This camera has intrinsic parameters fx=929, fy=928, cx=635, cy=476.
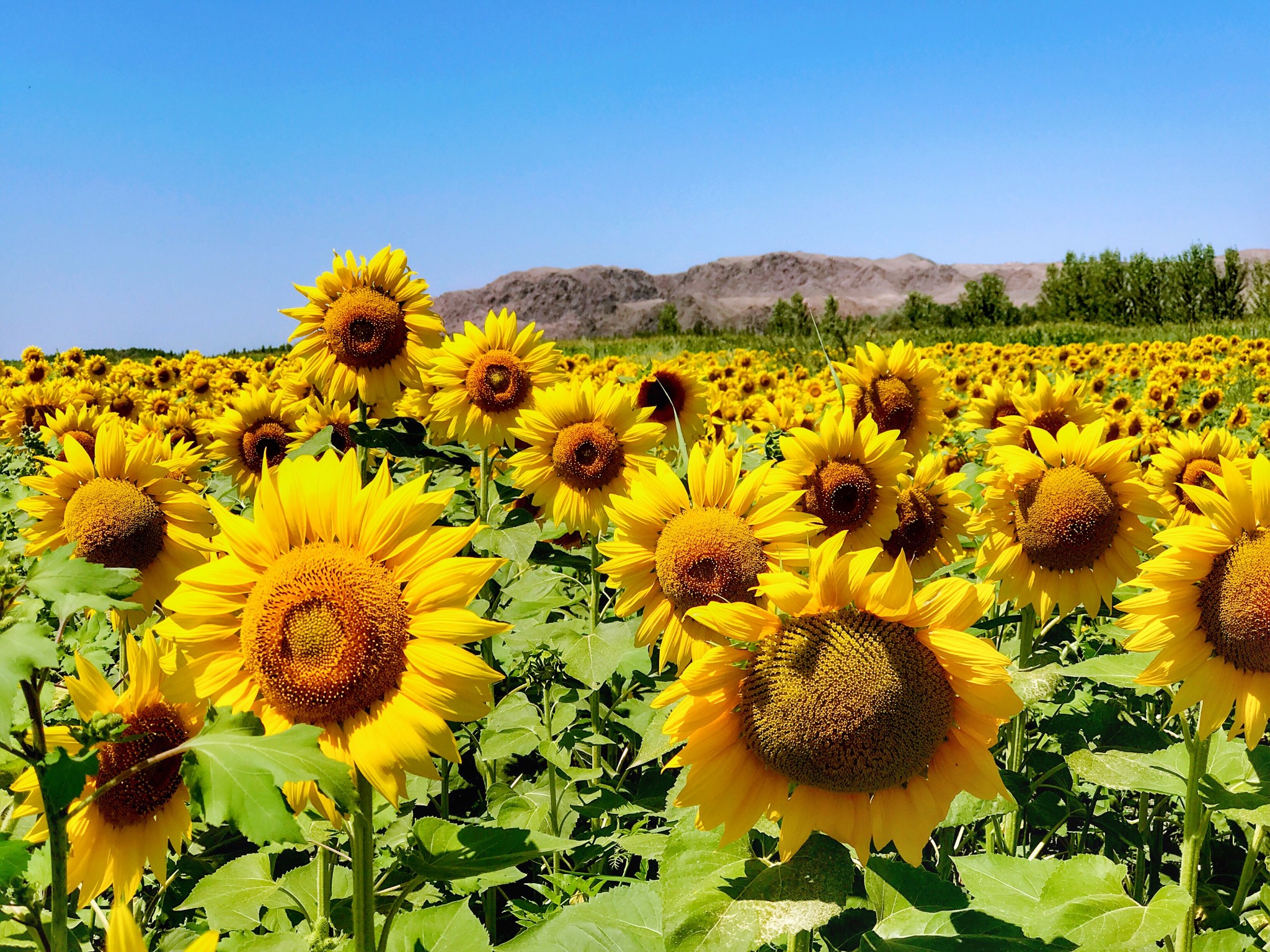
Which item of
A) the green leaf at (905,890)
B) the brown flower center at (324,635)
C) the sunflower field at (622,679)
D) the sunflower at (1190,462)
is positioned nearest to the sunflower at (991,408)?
the sunflower field at (622,679)

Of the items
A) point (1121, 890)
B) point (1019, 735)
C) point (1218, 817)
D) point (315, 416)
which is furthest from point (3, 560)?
point (315, 416)

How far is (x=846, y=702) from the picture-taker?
50.6 inches

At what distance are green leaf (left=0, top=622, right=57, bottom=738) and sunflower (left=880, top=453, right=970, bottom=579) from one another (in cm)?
269

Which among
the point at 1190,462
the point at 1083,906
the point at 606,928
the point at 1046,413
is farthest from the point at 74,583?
the point at 1190,462

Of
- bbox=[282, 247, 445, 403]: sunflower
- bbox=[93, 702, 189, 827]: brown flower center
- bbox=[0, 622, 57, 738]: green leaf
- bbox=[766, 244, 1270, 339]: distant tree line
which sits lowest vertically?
bbox=[93, 702, 189, 827]: brown flower center

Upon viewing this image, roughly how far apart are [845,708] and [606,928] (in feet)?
2.10

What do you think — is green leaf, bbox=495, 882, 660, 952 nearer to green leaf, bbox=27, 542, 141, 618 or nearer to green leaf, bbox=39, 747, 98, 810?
green leaf, bbox=39, 747, 98, 810

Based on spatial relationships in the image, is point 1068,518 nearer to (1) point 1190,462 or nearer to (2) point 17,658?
(1) point 1190,462

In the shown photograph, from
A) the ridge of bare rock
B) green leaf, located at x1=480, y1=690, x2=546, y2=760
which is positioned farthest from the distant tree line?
green leaf, located at x1=480, y1=690, x2=546, y2=760

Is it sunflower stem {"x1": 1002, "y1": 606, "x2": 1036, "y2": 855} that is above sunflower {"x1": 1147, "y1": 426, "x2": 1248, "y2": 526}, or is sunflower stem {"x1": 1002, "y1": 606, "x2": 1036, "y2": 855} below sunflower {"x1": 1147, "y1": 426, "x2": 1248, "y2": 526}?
below

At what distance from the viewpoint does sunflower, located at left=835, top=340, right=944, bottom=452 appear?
12.4 ft

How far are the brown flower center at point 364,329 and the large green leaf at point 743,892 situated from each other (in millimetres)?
2895

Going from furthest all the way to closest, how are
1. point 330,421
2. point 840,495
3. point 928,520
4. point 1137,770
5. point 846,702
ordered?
point 330,421 → point 928,520 → point 840,495 → point 1137,770 → point 846,702

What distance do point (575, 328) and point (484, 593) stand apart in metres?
59.8
